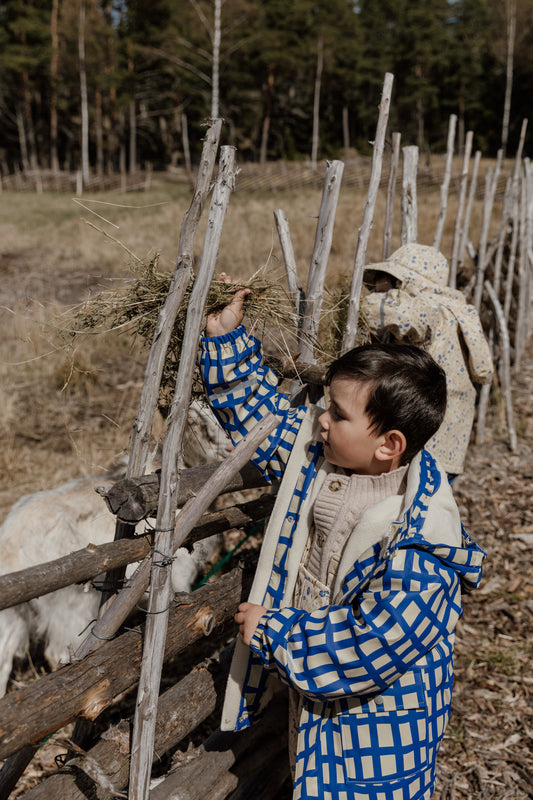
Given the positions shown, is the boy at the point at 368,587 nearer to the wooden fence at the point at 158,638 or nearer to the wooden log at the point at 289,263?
the wooden fence at the point at 158,638

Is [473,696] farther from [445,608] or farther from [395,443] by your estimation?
[395,443]

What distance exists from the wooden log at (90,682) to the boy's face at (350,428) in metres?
0.76

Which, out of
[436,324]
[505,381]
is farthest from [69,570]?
[505,381]

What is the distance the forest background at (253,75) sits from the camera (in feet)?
103

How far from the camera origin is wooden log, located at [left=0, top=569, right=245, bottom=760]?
144 centimetres

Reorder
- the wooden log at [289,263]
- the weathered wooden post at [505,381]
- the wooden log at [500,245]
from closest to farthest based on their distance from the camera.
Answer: the wooden log at [289,263] → the weathered wooden post at [505,381] → the wooden log at [500,245]

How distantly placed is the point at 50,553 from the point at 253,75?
121 ft

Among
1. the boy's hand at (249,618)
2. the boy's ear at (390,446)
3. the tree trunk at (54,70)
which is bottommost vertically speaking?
the boy's hand at (249,618)

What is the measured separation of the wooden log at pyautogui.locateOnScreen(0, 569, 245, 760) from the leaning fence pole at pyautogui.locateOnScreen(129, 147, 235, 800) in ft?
0.34

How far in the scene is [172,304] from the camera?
5.26 feet

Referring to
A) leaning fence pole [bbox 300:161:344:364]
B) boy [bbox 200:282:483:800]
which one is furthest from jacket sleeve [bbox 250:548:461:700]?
leaning fence pole [bbox 300:161:344:364]

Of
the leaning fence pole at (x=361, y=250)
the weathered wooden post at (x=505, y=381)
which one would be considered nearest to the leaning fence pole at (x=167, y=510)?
the leaning fence pole at (x=361, y=250)

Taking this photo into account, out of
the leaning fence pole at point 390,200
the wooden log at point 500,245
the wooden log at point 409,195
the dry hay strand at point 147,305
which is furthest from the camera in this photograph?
the wooden log at point 500,245

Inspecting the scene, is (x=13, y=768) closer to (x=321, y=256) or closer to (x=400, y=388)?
(x=400, y=388)
